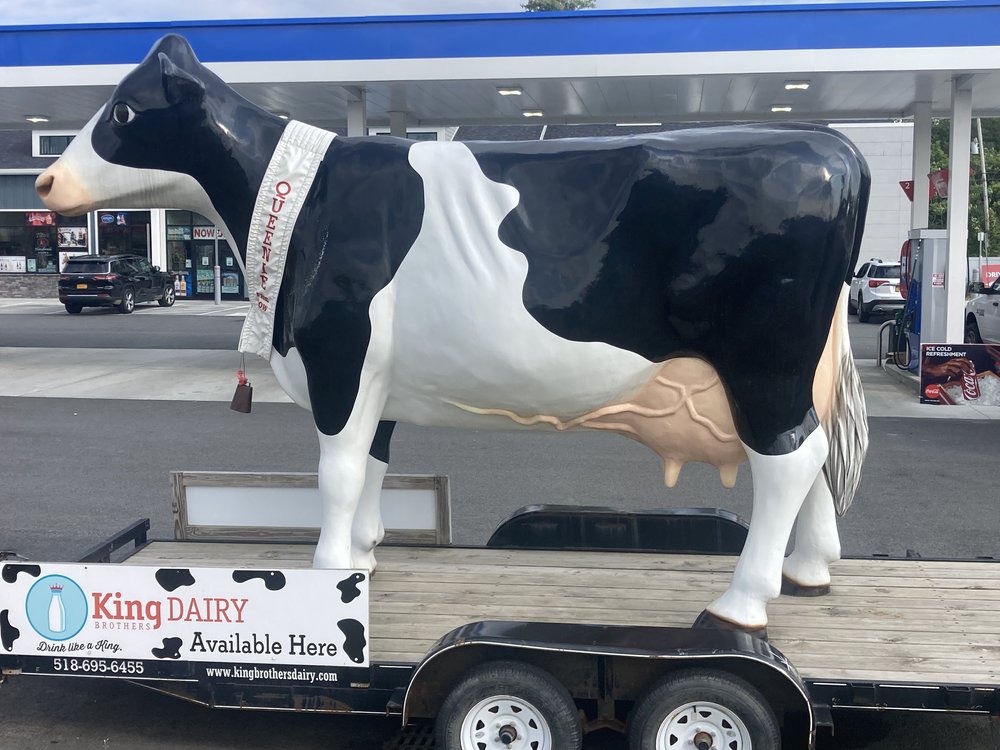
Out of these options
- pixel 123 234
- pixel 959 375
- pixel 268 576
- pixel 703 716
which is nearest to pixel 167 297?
pixel 123 234

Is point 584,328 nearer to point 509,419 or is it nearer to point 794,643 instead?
point 509,419

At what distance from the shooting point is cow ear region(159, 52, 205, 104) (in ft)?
11.9

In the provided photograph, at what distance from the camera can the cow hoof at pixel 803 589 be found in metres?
4.00

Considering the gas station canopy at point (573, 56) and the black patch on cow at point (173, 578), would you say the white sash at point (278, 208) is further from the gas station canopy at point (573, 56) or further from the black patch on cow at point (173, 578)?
the gas station canopy at point (573, 56)

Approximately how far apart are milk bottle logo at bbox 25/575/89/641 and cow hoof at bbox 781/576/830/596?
2667mm

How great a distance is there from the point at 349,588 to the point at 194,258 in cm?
2770

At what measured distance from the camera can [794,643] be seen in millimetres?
3514

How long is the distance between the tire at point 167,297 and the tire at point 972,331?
1949cm

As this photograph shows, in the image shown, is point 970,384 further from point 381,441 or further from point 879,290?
point 879,290

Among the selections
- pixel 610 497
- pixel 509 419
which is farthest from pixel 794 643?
pixel 610 497

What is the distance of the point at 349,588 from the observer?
3211 millimetres

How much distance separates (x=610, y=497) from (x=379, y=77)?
678 centimetres

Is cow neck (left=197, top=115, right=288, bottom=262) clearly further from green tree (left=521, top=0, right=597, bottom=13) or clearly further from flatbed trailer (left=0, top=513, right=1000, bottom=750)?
green tree (left=521, top=0, right=597, bottom=13)

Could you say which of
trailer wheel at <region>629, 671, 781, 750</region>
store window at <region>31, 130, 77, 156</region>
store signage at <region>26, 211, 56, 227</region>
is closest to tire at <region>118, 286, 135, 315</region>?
store signage at <region>26, 211, 56, 227</region>
